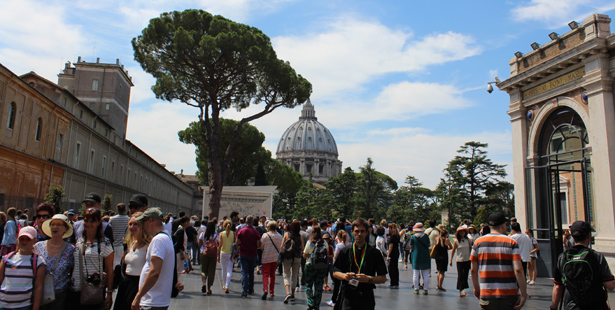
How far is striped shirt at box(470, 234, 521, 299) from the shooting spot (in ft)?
13.7

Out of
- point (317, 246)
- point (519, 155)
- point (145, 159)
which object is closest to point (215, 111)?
point (519, 155)

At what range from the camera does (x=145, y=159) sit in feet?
141

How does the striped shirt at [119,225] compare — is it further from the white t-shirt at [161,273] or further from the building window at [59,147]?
the building window at [59,147]


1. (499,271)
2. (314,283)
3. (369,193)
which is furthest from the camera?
(369,193)

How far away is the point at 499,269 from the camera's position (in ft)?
13.8

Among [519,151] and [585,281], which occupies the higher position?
[519,151]

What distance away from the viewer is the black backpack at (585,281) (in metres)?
3.80

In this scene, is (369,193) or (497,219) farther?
(369,193)

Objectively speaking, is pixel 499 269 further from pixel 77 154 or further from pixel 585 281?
pixel 77 154

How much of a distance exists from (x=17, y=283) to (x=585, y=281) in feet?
15.5

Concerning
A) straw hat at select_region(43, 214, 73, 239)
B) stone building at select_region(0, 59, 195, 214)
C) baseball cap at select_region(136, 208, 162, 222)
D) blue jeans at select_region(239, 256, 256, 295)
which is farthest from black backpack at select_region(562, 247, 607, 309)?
stone building at select_region(0, 59, 195, 214)

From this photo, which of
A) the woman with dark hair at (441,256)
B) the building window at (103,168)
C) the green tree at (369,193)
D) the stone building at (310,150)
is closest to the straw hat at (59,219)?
the woman with dark hair at (441,256)

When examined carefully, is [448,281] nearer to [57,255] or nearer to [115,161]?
[57,255]

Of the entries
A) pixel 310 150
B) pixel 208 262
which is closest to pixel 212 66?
pixel 208 262
